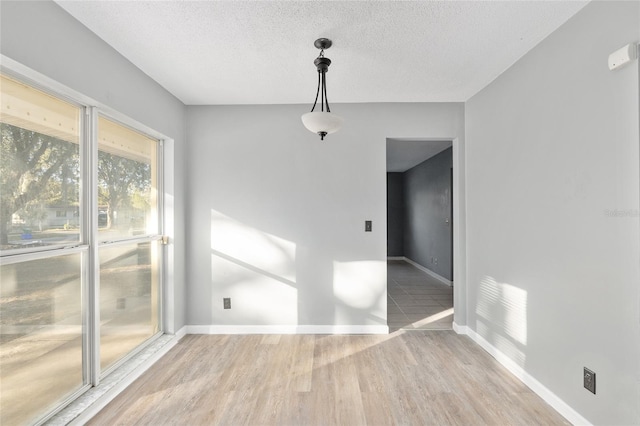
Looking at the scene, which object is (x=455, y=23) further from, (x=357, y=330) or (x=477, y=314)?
(x=357, y=330)

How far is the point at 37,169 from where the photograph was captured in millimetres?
1665

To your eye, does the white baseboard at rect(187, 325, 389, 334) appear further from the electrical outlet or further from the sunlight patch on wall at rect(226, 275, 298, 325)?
the electrical outlet

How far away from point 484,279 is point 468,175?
106 cm

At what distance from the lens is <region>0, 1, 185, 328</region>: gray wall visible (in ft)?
4.79

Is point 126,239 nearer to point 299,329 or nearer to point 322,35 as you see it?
point 299,329

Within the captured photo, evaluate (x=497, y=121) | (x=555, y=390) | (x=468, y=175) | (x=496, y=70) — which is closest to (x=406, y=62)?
(x=496, y=70)

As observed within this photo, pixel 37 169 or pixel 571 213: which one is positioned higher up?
pixel 37 169

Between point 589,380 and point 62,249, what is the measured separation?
3.22 metres

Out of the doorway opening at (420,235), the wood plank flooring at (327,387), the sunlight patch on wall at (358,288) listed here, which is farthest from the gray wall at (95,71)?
the doorway opening at (420,235)

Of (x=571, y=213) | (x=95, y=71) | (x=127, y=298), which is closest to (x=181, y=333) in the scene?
(x=127, y=298)

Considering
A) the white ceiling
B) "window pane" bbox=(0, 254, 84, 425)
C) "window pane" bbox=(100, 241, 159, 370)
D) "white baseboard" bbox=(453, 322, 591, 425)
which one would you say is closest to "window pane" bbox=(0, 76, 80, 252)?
"window pane" bbox=(0, 254, 84, 425)

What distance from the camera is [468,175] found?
3.05m

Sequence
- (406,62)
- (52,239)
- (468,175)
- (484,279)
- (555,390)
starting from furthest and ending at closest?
1. (468,175)
2. (484,279)
3. (406,62)
4. (555,390)
5. (52,239)

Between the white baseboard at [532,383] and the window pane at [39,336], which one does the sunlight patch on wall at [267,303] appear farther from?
the white baseboard at [532,383]
